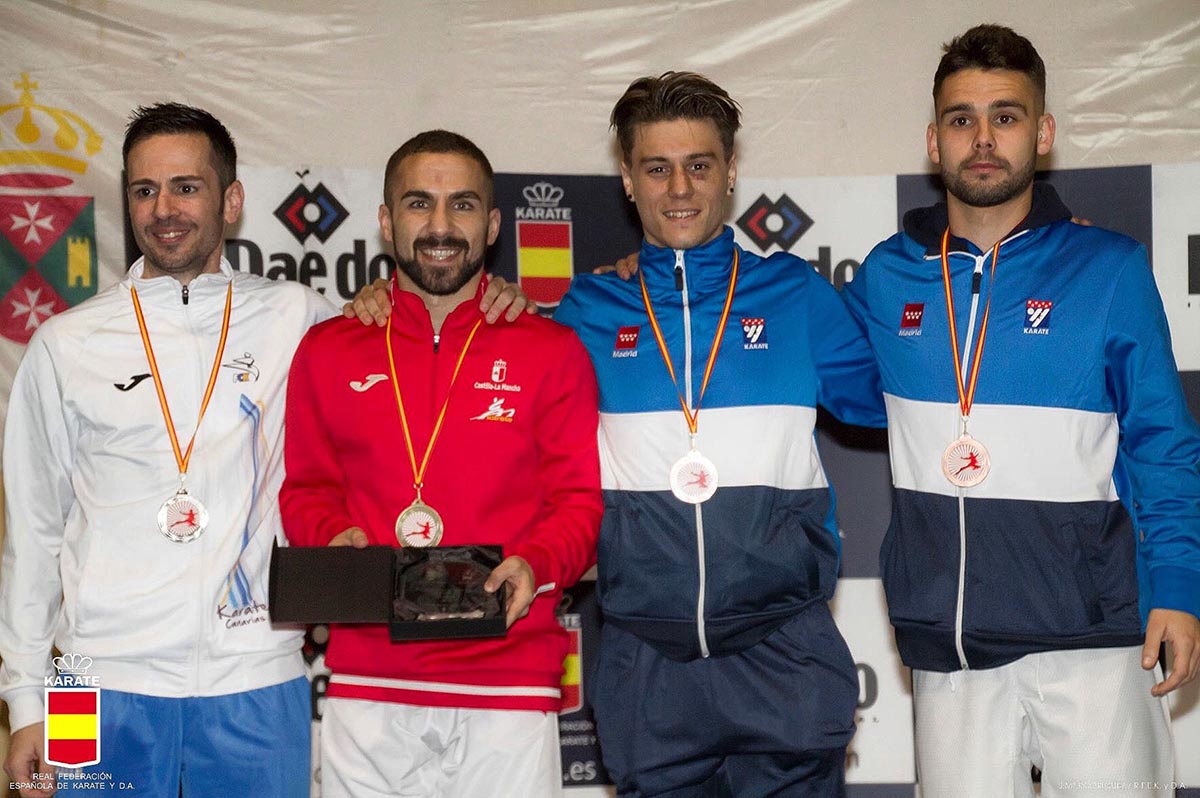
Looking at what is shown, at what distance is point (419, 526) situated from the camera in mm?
2764

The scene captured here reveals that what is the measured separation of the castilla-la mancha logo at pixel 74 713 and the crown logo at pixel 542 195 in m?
2.03

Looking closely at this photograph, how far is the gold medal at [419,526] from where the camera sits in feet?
9.03

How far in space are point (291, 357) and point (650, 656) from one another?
1172mm

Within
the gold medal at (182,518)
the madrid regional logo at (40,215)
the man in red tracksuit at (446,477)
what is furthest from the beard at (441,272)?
the madrid regional logo at (40,215)

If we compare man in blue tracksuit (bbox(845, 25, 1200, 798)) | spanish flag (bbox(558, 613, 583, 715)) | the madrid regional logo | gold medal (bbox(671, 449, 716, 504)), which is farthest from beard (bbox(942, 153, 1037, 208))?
the madrid regional logo

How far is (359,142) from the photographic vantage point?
13.3 ft

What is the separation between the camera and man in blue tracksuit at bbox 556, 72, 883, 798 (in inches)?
110

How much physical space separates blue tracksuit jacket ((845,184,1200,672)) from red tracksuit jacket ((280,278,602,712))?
790 millimetres

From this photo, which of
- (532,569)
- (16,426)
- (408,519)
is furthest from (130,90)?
(532,569)

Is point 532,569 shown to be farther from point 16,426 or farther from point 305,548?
point 16,426

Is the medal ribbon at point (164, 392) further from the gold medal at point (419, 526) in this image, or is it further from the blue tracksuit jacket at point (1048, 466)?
the blue tracksuit jacket at point (1048, 466)

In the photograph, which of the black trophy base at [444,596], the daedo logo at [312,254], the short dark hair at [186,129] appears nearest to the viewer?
the black trophy base at [444,596]

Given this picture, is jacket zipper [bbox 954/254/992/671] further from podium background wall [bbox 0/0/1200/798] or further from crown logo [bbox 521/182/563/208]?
crown logo [bbox 521/182/563/208]

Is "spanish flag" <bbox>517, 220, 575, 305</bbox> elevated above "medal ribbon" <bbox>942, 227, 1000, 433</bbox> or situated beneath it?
elevated above
